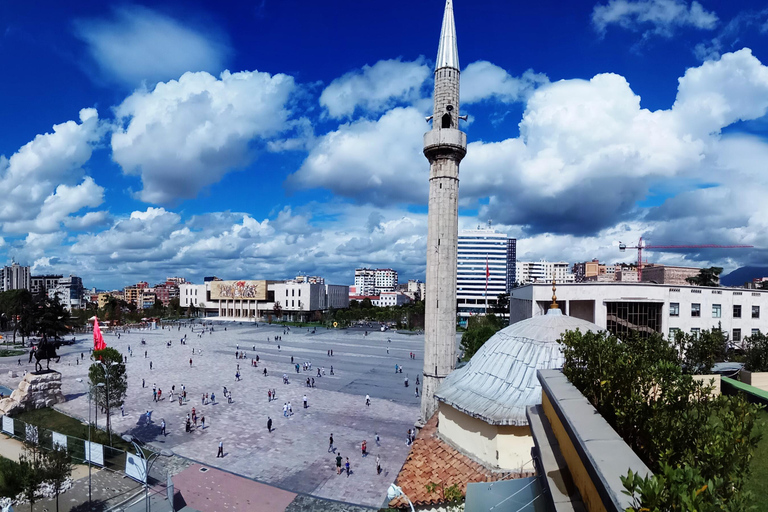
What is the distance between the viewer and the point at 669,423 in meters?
5.27

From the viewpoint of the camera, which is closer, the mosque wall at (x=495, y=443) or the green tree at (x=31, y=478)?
the mosque wall at (x=495, y=443)

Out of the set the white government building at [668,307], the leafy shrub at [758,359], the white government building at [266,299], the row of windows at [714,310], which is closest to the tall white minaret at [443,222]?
the leafy shrub at [758,359]

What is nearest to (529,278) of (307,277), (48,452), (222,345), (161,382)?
(307,277)

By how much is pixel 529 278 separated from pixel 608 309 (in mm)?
→ 163723

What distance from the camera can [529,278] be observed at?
19512 centimetres

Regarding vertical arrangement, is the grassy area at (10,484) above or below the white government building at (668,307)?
below

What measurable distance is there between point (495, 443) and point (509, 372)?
99.0 inches

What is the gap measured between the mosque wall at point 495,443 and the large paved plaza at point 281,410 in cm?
777

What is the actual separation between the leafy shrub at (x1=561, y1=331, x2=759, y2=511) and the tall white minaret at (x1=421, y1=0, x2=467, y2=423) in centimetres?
1654

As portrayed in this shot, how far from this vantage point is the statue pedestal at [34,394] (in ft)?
103

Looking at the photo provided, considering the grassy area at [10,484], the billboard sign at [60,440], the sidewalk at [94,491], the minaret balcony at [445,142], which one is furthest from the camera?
the minaret balcony at [445,142]

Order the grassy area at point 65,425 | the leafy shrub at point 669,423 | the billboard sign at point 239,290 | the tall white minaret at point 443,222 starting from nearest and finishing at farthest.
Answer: the leafy shrub at point 669,423 → the tall white minaret at point 443,222 → the grassy area at point 65,425 → the billboard sign at point 239,290

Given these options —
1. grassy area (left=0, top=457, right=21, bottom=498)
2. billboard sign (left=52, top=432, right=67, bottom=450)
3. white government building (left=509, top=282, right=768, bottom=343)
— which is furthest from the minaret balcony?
grassy area (left=0, top=457, right=21, bottom=498)

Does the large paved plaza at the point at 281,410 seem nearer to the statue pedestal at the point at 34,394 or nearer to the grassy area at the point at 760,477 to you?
the statue pedestal at the point at 34,394
